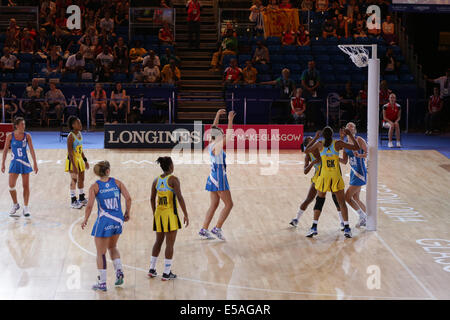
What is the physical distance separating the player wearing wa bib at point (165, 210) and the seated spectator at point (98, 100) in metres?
14.6

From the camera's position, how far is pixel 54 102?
23.9 meters

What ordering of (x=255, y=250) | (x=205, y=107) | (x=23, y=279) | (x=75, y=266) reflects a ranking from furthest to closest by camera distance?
(x=205, y=107)
(x=255, y=250)
(x=75, y=266)
(x=23, y=279)

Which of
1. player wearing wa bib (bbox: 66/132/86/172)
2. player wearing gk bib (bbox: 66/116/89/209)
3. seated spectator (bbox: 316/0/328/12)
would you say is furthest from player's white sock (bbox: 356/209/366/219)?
seated spectator (bbox: 316/0/328/12)

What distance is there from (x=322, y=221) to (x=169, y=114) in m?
11.7

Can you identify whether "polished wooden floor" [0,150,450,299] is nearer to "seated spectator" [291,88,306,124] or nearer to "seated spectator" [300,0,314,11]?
"seated spectator" [291,88,306,124]

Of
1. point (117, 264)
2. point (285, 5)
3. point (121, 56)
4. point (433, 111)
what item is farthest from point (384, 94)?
point (117, 264)

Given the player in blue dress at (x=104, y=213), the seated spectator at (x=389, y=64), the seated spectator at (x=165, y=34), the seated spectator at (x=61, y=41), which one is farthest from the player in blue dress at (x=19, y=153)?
the seated spectator at (x=389, y=64)

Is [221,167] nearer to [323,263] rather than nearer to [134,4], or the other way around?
[323,263]

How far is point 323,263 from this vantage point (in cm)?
1005

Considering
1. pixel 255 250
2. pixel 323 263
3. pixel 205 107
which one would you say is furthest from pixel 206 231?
pixel 205 107

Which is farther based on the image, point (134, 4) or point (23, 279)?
point (134, 4)

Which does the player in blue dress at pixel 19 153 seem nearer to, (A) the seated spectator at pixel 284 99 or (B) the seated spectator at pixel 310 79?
(A) the seated spectator at pixel 284 99

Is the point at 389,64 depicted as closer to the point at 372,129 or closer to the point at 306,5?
the point at 306,5

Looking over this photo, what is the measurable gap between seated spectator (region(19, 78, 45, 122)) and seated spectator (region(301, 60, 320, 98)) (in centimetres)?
885
